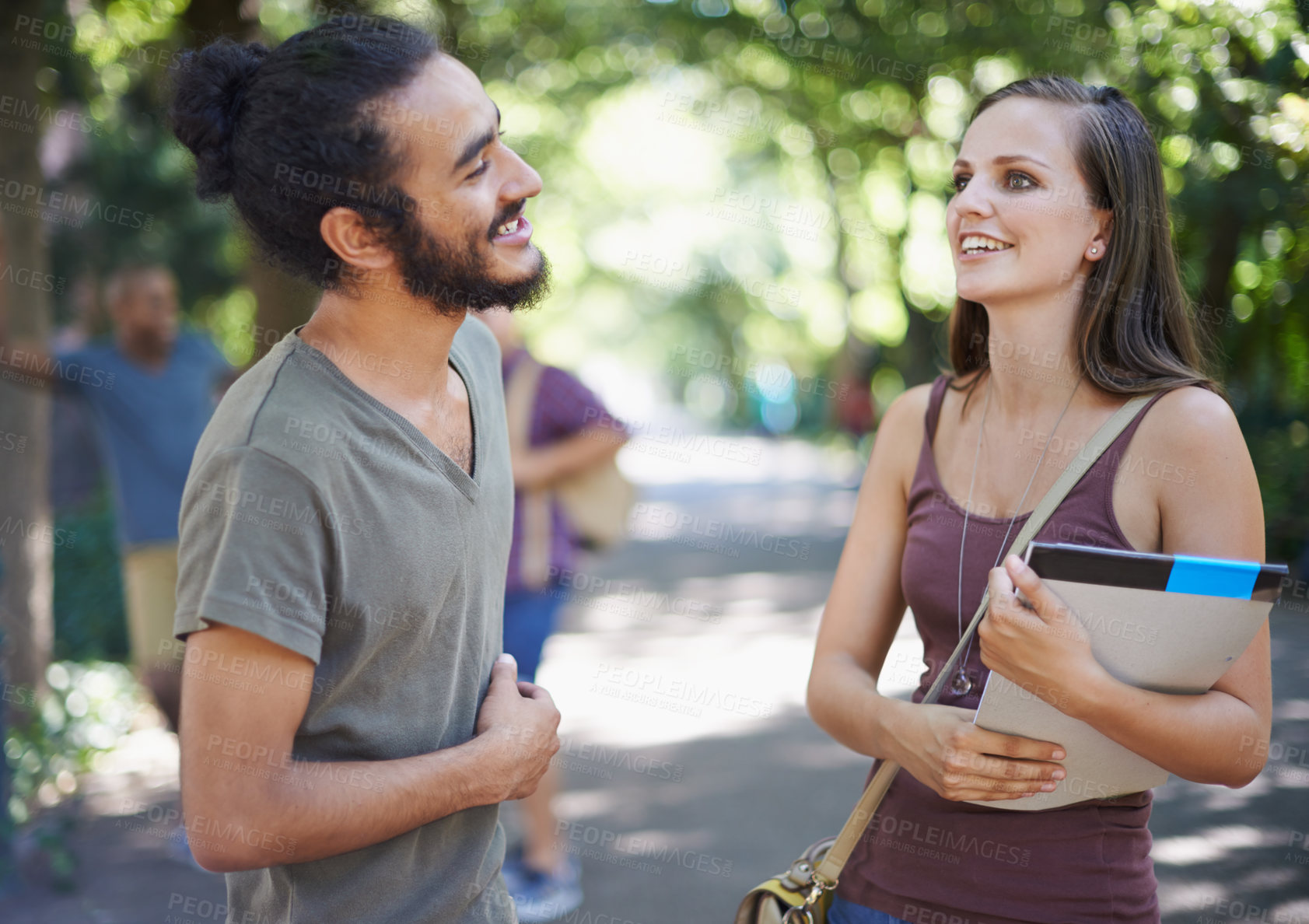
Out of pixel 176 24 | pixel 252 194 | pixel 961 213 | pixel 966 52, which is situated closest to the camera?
pixel 252 194

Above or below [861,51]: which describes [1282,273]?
below

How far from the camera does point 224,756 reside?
1.49 meters

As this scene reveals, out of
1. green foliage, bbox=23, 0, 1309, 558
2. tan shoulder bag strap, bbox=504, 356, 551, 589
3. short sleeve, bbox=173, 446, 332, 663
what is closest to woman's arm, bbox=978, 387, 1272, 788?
green foliage, bbox=23, 0, 1309, 558

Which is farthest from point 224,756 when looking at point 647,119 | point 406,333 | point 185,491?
point 647,119

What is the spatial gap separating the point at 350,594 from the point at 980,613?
1.12 meters

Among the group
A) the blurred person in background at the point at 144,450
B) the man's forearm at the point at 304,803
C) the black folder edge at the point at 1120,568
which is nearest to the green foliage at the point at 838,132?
the blurred person in background at the point at 144,450

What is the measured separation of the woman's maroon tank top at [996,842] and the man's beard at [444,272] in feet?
3.46

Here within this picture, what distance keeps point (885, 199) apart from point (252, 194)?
1847 centimetres

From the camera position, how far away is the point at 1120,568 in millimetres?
1600

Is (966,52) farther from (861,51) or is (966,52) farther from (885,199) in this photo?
(885,199)

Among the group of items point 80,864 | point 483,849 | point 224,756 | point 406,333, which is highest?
point 406,333

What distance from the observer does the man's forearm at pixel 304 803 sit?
1.50 metres

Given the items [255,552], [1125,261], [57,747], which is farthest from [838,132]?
[255,552]

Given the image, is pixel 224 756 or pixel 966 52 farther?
pixel 966 52
